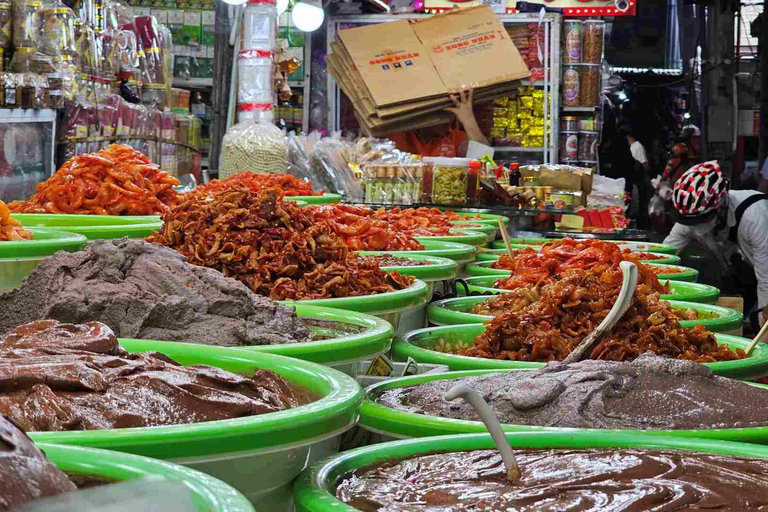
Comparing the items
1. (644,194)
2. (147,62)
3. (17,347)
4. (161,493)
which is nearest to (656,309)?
(17,347)

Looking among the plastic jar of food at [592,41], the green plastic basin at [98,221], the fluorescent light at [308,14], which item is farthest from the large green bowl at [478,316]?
the plastic jar of food at [592,41]

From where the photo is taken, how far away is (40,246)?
2016mm

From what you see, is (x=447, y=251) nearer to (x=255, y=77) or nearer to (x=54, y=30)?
(x=54, y=30)

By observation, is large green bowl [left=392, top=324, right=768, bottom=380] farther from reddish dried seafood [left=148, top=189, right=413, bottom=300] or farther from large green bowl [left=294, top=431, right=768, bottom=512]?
large green bowl [left=294, top=431, right=768, bottom=512]

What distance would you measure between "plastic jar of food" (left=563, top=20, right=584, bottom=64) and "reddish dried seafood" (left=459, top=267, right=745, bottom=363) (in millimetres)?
6125

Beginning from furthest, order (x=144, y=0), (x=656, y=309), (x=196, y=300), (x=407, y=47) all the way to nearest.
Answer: (x=407, y=47) < (x=144, y=0) < (x=656, y=309) < (x=196, y=300)

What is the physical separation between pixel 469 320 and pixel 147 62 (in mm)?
Answer: 3645

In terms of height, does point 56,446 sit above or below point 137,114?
below

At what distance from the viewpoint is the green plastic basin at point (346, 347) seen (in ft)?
5.21

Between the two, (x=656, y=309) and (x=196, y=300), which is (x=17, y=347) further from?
(x=656, y=309)

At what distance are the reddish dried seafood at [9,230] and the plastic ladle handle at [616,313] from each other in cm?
113

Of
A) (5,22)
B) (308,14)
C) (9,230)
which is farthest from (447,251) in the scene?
(308,14)

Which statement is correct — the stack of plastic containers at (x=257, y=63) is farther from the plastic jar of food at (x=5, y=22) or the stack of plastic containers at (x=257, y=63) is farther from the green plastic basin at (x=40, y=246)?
the green plastic basin at (x=40, y=246)

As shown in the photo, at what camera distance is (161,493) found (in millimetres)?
695
